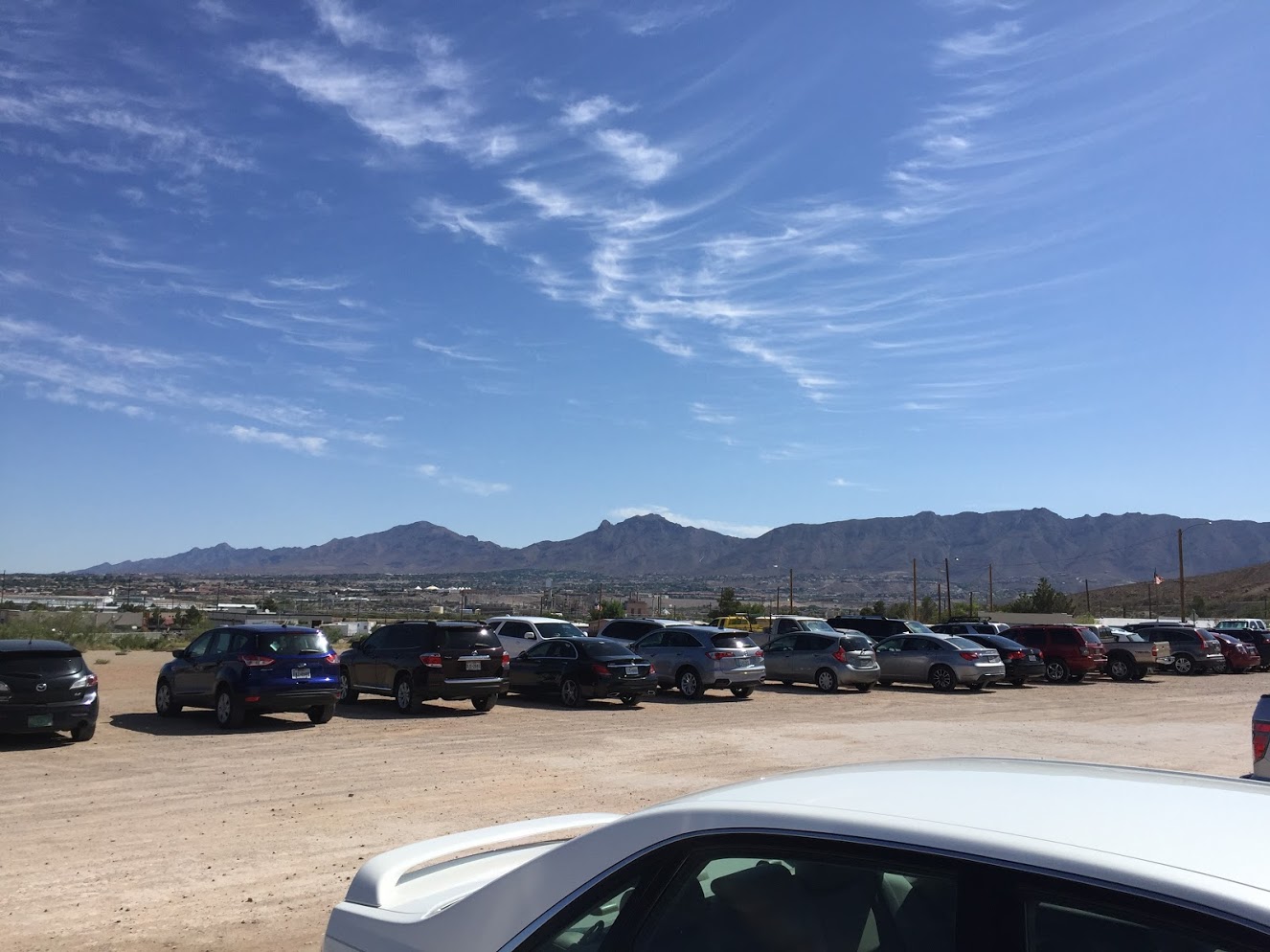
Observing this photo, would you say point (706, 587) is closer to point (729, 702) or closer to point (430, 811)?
point (729, 702)

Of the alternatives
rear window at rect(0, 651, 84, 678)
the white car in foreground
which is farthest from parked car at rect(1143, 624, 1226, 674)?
the white car in foreground

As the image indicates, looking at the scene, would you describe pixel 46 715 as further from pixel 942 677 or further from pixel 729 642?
pixel 942 677

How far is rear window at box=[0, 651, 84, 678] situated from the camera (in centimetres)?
1520

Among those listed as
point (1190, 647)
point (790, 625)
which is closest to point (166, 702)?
point (790, 625)

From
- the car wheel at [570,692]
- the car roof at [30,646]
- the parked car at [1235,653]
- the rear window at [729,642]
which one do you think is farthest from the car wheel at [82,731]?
the parked car at [1235,653]

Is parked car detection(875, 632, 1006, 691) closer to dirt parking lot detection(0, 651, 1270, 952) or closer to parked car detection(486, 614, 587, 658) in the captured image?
dirt parking lot detection(0, 651, 1270, 952)

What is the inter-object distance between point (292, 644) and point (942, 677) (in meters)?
18.6

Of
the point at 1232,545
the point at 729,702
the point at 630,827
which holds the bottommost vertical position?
the point at 729,702

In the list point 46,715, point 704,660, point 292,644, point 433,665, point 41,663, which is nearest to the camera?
point 46,715

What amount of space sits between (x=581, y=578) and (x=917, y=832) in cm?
19262

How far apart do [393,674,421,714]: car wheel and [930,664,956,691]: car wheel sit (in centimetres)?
1546

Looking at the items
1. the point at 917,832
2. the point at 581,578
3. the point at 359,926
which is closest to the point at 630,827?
the point at 917,832

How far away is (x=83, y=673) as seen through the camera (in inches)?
625

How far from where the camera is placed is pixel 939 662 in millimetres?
29344
